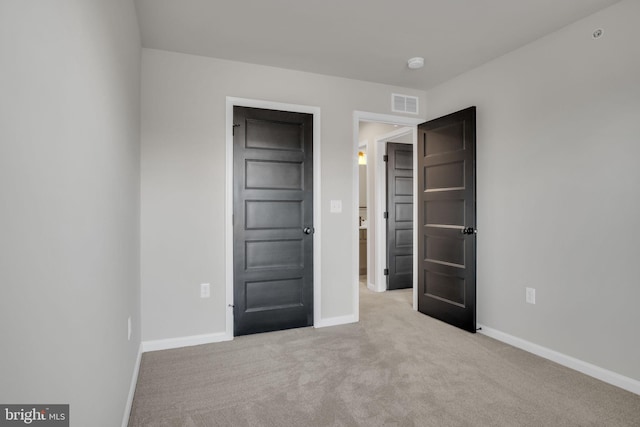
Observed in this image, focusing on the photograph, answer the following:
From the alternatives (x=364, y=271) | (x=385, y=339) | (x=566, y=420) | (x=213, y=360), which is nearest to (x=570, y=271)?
(x=566, y=420)

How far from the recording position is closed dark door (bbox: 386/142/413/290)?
5.00 meters

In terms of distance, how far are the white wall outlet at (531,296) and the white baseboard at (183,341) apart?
263cm

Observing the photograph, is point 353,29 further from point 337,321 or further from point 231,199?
point 337,321

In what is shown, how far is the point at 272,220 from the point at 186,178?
2.84ft

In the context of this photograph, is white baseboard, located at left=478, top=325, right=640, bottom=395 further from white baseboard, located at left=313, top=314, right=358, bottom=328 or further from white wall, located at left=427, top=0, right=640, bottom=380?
white baseboard, located at left=313, top=314, right=358, bottom=328

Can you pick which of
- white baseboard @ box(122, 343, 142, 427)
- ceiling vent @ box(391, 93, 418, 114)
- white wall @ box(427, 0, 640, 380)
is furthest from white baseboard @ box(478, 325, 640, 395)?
white baseboard @ box(122, 343, 142, 427)

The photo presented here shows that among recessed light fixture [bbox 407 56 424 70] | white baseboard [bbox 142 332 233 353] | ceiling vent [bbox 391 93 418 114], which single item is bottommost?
white baseboard [bbox 142 332 233 353]

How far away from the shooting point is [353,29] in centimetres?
266

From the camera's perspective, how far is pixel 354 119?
3.68 m

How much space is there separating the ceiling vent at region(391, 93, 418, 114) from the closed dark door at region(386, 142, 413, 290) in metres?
1.06

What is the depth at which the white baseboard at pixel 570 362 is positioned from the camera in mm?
2256

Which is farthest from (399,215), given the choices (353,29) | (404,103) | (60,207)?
(60,207)

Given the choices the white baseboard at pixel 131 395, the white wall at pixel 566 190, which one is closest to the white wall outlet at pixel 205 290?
the white baseboard at pixel 131 395

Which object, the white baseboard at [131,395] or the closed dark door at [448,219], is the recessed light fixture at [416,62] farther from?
the white baseboard at [131,395]
